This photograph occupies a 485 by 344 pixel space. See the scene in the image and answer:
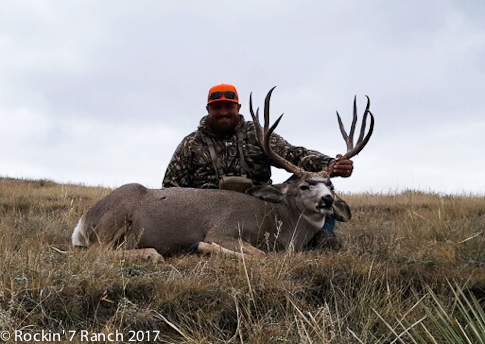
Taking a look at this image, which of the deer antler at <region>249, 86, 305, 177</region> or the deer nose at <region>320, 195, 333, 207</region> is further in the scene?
the deer antler at <region>249, 86, 305, 177</region>

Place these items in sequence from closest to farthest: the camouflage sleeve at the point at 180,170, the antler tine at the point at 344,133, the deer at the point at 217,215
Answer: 1. the deer at the point at 217,215
2. the antler tine at the point at 344,133
3. the camouflage sleeve at the point at 180,170

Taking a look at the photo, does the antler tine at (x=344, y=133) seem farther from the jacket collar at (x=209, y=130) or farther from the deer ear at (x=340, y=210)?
the jacket collar at (x=209, y=130)

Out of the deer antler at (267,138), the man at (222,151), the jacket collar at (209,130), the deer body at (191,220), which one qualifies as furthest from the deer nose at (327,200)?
the jacket collar at (209,130)

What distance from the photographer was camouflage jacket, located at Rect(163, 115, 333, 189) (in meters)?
7.27

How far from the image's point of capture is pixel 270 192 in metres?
6.58

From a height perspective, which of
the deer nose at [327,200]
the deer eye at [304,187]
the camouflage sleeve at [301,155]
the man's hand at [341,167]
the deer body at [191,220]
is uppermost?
the camouflage sleeve at [301,155]

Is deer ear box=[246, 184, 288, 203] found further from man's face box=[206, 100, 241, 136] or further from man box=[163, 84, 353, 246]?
man's face box=[206, 100, 241, 136]

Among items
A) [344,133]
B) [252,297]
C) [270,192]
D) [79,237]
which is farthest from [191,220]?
[252,297]

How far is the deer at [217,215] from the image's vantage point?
5.83 m

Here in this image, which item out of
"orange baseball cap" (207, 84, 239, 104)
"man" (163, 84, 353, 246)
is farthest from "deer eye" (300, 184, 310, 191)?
"orange baseball cap" (207, 84, 239, 104)

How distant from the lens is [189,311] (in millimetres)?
3660

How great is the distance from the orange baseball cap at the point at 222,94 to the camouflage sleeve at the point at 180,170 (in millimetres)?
617

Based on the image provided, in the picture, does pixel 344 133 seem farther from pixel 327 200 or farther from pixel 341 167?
pixel 327 200

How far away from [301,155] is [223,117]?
1.04 meters
